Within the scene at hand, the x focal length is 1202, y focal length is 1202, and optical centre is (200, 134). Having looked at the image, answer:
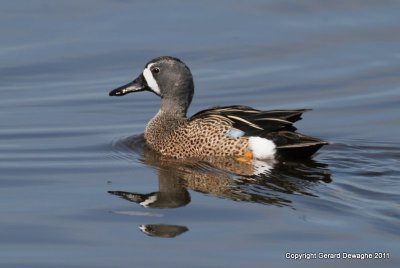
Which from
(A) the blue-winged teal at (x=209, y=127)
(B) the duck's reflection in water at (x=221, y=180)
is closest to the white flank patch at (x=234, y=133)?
(A) the blue-winged teal at (x=209, y=127)

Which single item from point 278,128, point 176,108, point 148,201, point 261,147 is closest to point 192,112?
point 176,108

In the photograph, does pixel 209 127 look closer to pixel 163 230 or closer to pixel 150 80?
pixel 150 80

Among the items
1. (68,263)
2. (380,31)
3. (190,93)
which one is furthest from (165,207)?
(380,31)

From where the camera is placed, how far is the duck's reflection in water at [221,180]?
964 centimetres

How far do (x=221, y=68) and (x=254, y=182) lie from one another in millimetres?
4263

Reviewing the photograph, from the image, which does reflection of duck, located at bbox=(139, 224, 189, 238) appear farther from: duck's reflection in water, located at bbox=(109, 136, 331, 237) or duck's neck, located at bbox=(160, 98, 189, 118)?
duck's neck, located at bbox=(160, 98, 189, 118)

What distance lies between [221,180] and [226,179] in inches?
2.1

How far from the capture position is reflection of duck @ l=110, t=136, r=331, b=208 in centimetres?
972

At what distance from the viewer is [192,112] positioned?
42.6ft

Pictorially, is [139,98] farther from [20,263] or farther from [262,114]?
[20,263]

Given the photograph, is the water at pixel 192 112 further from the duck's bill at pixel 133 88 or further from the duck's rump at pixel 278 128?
the duck's bill at pixel 133 88

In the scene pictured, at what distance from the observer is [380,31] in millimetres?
15359

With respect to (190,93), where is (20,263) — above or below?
below

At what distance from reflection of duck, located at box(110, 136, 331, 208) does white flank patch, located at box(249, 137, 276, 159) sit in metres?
0.10
